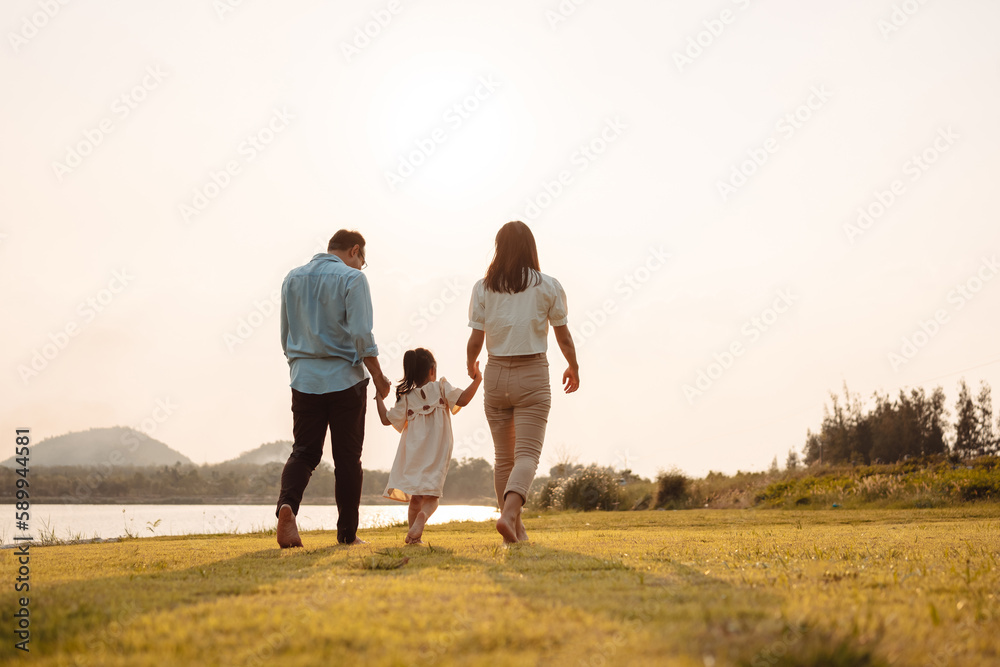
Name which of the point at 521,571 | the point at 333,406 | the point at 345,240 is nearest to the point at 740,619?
the point at 521,571

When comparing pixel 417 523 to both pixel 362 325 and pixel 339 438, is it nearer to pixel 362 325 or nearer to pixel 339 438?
pixel 339 438

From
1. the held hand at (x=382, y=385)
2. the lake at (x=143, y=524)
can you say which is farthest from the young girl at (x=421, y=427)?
the lake at (x=143, y=524)

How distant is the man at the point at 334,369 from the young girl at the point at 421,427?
37cm

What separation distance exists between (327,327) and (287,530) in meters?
1.61

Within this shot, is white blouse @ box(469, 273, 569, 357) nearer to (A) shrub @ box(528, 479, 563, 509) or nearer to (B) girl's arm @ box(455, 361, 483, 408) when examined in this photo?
(B) girl's arm @ box(455, 361, 483, 408)

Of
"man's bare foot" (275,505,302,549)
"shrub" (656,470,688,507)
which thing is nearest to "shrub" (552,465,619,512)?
"shrub" (656,470,688,507)

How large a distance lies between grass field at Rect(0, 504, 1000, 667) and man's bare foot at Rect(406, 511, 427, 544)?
1.42m

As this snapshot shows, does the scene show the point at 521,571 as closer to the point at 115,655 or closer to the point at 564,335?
the point at 115,655

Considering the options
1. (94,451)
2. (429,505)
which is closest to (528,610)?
(429,505)

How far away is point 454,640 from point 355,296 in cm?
405

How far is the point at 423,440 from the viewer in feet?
19.4

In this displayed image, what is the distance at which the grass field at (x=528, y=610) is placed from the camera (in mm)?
1770

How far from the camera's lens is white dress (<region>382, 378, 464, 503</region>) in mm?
5805

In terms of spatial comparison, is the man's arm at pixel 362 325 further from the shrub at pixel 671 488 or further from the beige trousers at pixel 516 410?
the shrub at pixel 671 488
